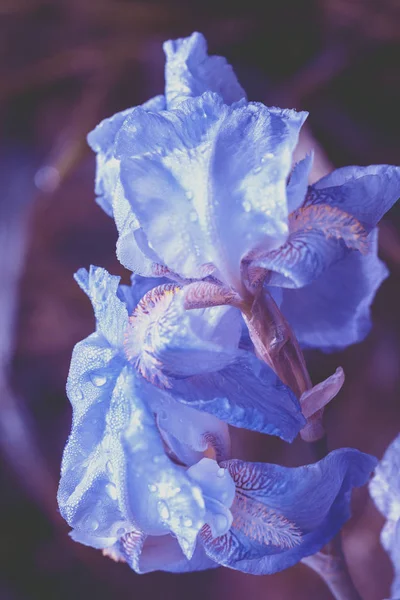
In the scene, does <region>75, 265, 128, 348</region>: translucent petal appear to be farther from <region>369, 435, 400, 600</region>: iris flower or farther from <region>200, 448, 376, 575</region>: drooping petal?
<region>369, 435, 400, 600</region>: iris flower

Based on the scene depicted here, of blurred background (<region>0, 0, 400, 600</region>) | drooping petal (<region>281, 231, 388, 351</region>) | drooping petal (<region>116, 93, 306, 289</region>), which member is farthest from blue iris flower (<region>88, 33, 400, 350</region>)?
blurred background (<region>0, 0, 400, 600</region>)

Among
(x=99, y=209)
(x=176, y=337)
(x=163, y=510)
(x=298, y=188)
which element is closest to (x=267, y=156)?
(x=298, y=188)

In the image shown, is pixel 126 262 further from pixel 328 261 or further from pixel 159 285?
pixel 328 261

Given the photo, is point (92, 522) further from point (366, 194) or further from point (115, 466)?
point (366, 194)

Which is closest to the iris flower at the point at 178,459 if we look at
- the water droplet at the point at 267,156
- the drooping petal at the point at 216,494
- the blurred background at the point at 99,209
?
the drooping petal at the point at 216,494

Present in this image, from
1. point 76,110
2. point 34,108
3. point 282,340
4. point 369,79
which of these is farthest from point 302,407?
point 34,108

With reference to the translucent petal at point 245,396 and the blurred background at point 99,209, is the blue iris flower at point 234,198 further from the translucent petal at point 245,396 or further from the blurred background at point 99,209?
the blurred background at point 99,209
